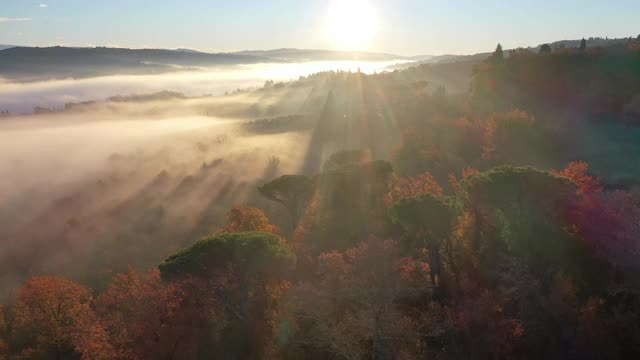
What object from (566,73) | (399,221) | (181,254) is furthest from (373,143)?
(181,254)

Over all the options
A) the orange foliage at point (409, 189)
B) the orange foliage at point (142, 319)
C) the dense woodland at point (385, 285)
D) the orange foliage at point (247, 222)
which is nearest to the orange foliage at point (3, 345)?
the dense woodland at point (385, 285)

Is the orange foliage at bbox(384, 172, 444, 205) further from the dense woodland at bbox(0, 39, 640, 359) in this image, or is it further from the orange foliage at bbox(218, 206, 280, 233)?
the orange foliage at bbox(218, 206, 280, 233)

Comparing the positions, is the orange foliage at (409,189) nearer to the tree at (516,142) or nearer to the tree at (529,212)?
the tree at (529,212)

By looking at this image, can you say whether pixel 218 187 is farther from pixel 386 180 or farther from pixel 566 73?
pixel 566 73

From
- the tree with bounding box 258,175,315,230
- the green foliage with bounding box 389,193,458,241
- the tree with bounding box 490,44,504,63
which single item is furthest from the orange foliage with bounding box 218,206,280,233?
the tree with bounding box 490,44,504,63

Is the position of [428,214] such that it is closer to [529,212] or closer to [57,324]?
[529,212]

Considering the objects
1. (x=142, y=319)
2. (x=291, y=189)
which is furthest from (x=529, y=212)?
(x=142, y=319)
